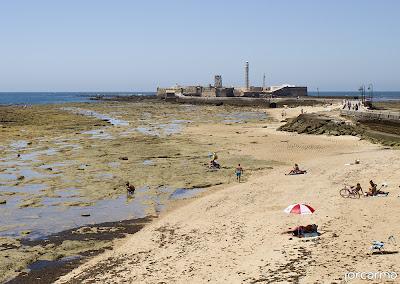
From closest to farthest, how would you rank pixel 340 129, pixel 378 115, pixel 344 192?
pixel 344 192
pixel 340 129
pixel 378 115

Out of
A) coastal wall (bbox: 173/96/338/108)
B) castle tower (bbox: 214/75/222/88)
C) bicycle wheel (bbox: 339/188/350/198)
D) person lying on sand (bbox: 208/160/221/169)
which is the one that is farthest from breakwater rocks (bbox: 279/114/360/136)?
castle tower (bbox: 214/75/222/88)

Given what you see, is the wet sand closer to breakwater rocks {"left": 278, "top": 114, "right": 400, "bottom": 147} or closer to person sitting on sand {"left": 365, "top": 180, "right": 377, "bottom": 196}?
breakwater rocks {"left": 278, "top": 114, "right": 400, "bottom": 147}

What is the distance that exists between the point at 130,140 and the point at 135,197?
2446 centimetres

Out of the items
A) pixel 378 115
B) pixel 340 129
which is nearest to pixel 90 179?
pixel 340 129

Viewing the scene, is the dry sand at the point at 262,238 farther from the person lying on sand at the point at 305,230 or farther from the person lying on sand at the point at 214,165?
the person lying on sand at the point at 214,165

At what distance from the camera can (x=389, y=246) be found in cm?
1385

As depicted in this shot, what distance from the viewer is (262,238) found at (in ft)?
53.8

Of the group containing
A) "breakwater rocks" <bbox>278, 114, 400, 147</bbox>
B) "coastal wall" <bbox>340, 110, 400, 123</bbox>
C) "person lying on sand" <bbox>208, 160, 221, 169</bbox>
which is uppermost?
"coastal wall" <bbox>340, 110, 400, 123</bbox>

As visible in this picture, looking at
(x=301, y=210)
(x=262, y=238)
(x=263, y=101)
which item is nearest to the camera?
(x=262, y=238)

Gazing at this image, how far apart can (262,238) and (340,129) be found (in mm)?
35977

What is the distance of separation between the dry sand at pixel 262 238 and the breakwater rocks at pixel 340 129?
49.1 feet

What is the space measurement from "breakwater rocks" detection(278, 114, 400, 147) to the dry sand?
15.0 m

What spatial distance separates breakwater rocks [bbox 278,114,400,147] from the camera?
1639 inches

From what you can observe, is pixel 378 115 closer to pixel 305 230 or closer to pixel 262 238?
pixel 305 230
